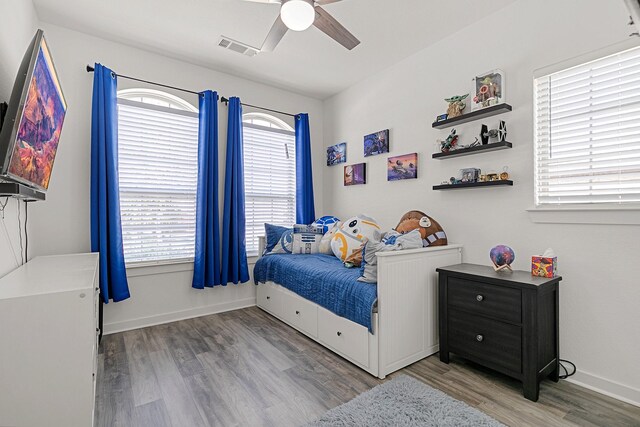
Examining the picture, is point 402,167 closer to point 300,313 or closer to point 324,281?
point 324,281

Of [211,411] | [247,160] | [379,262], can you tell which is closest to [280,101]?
[247,160]

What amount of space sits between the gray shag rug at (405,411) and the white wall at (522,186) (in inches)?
35.5

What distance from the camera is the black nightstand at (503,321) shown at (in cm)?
179

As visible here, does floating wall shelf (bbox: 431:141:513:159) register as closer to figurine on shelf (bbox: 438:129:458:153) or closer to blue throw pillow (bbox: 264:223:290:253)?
figurine on shelf (bbox: 438:129:458:153)

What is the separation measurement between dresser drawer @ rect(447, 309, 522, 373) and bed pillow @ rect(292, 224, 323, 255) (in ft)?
5.12

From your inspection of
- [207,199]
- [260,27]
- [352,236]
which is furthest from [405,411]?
[260,27]

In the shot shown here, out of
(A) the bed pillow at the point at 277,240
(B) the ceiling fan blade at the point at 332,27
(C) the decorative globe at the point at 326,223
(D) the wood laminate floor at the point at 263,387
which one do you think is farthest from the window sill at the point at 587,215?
(A) the bed pillow at the point at 277,240

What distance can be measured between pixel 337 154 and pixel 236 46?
165cm

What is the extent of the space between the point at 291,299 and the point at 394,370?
112 centimetres

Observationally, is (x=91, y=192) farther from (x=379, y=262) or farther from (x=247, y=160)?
(x=379, y=262)

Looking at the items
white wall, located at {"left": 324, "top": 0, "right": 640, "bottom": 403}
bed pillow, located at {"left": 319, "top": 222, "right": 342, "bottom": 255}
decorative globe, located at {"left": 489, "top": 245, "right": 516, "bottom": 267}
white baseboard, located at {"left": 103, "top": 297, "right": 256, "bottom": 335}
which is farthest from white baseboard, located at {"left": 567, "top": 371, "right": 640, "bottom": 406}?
white baseboard, located at {"left": 103, "top": 297, "right": 256, "bottom": 335}

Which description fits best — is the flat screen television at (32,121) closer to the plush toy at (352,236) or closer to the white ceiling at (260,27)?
the white ceiling at (260,27)

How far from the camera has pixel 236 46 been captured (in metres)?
2.84

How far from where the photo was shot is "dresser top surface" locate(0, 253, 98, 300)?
135 cm
